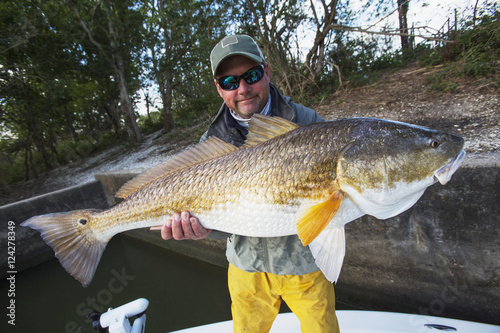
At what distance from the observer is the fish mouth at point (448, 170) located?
4.11 ft

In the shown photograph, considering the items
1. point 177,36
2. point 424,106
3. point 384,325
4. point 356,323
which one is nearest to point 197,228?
point 356,323

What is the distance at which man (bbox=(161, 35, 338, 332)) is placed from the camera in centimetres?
174

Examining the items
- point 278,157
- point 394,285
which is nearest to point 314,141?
point 278,157

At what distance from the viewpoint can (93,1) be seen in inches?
382

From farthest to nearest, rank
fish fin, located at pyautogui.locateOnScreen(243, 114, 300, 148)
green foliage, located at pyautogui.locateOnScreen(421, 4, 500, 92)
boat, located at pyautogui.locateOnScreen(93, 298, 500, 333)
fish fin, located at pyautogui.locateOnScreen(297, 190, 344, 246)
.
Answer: green foliage, located at pyautogui.locateOnScreen(421, 4, 500, 92)
boat, located at pyautogui.locateOnScreen(93, 298, 500, 333)
fish fin, located at pyautogui.locateOnScreen(243, 114, 300, 148)
fish fin, located at pyautogui.locateOnScreen(297, 190, 344, 246)

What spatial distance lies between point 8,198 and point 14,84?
14.9 ft

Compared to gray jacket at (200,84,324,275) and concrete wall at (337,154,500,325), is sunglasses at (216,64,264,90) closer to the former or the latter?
gray jacket at (200,84,324,275)

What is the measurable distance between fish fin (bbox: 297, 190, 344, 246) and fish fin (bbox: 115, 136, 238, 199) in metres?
0.71

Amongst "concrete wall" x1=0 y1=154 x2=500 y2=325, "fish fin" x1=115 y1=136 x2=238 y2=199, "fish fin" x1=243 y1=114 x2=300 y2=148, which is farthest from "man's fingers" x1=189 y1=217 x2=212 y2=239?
"concrete wall" x1=0 y1=154 x2=500 y2=325

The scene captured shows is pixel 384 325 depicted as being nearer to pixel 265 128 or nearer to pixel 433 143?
pixel 433 143

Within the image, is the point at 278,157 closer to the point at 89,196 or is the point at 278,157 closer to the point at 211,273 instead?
the point at 211,273

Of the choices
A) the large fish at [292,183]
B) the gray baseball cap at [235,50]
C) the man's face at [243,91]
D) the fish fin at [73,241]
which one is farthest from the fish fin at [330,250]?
the fish fin at [73,241]

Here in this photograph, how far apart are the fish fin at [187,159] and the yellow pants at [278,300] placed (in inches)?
38.4

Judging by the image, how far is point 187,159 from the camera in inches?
70.8
